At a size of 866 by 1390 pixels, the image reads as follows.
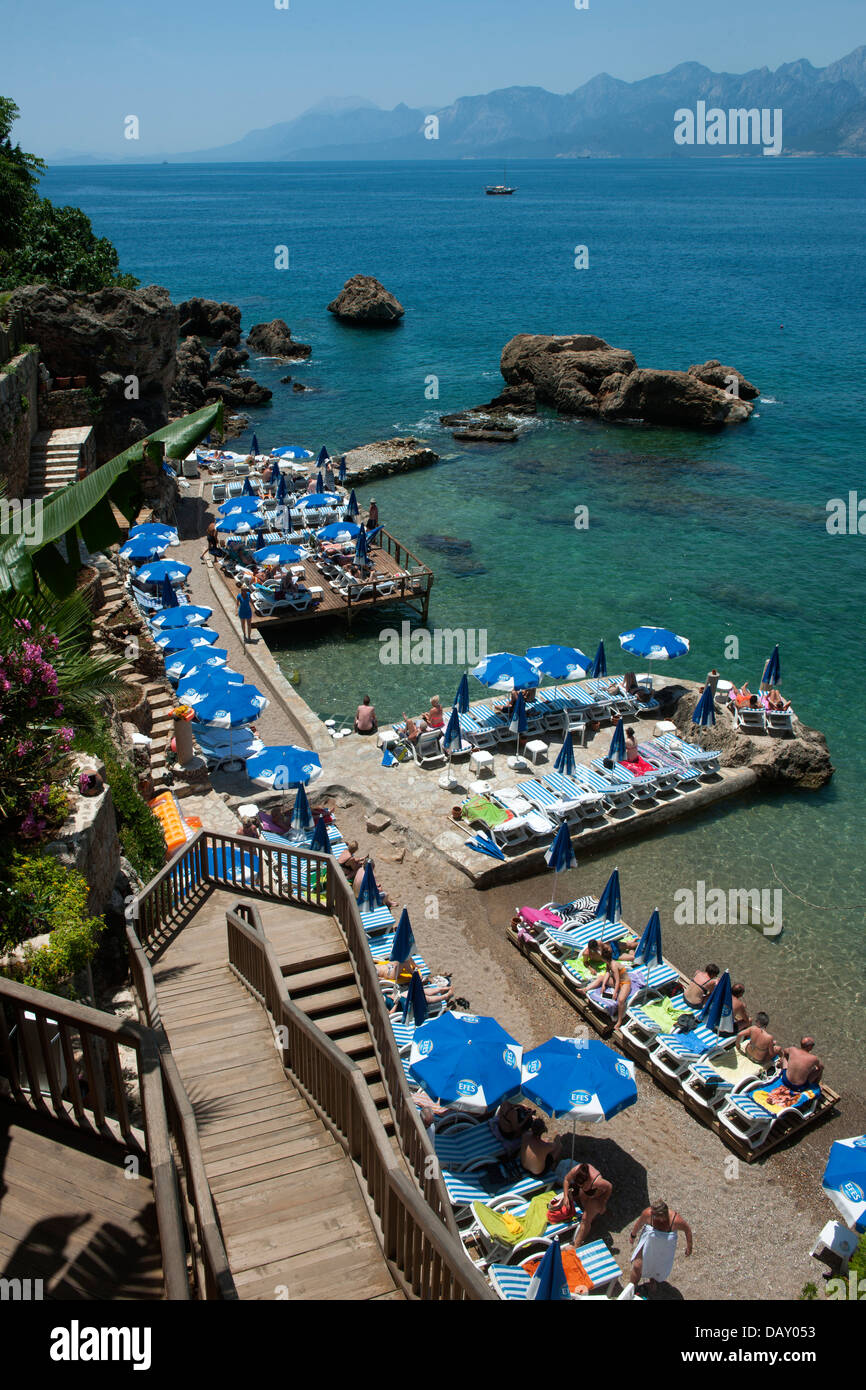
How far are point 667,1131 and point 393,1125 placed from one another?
4.91 m

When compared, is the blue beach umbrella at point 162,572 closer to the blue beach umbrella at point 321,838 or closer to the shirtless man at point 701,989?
the blue beach umbrella at point 321,838

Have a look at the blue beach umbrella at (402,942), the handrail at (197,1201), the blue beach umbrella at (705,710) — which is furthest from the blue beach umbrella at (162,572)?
the handrail at (197,1201)

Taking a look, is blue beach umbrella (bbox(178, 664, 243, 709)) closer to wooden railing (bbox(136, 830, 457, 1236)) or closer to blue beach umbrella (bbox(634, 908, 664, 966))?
wooden railing (bbox(136, 830, 457, 1236))

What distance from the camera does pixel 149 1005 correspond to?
9.24m

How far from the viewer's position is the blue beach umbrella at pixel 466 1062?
11.2 metres

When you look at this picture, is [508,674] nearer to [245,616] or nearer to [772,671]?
[772,671]

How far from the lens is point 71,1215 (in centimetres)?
569

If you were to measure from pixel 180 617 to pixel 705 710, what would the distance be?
12591 mm

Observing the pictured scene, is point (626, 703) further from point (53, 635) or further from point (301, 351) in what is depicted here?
point (301, 351)

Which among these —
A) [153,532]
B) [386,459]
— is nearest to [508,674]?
[153,532]

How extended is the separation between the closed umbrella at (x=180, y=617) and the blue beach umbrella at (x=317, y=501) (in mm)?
9387

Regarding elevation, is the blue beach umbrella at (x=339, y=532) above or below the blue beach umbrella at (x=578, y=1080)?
above
